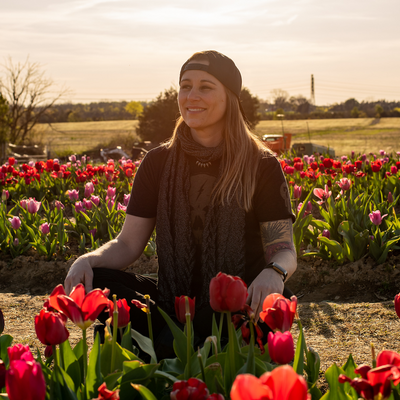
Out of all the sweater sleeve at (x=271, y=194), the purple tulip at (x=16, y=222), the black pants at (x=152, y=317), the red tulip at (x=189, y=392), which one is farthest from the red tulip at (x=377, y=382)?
the purple tulip at (x=16, y=222)

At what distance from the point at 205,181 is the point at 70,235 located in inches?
121

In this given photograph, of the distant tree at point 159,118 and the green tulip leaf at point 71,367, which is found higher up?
the distant tree at point 159,118

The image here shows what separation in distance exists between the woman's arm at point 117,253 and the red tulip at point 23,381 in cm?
111

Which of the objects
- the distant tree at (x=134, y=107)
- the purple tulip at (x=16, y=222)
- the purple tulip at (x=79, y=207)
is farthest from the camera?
the distant tree at (x=134, y=107)

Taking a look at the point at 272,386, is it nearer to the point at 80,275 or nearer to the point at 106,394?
the point at 106,394

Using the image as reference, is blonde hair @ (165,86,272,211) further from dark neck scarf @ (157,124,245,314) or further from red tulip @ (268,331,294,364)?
red tulip @ (268,331,294,364)

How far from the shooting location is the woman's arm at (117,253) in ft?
6.93

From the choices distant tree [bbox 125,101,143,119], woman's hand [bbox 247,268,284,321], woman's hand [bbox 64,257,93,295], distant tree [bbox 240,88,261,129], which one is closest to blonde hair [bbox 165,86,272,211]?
woman's hand [bbox 247,268,284,321]

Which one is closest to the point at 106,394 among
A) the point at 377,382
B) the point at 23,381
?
the point at 23,381

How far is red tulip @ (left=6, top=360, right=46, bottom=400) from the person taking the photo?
0.94m

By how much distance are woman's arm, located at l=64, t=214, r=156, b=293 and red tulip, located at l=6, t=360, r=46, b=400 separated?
1.11 metres

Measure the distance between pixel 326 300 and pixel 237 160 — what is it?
5.79ft

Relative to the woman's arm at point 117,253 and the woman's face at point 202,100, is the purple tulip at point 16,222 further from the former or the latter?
the woman's face at point 202,100

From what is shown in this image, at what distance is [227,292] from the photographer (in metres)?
1.24
